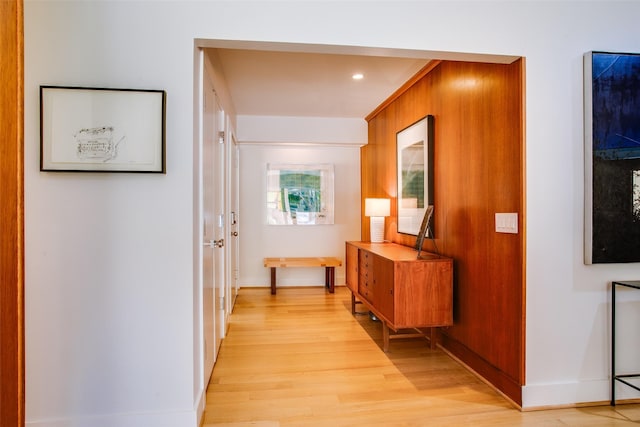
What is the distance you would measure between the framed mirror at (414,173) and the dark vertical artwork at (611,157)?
123 centimetres

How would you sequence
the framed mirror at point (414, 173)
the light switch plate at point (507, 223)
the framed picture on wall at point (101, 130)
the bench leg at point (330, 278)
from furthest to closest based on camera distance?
the bench leg at point (330, 278), the framed mirror at point (414, 173), the light switch plate at point (507, 223), the framed picture on wall at point (101, 130)

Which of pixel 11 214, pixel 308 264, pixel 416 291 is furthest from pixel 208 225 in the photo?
pixel 308 264

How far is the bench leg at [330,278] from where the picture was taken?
17.0ft

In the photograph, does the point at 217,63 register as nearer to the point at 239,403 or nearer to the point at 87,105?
the point at 87,105

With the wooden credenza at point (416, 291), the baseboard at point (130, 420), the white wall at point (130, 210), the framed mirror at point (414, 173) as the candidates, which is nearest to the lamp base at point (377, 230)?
the framed mirror at point (414, 173)

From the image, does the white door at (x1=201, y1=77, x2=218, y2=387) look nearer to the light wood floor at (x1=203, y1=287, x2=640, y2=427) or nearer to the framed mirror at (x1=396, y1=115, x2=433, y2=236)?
the light wood floor at (x1=203, y1=287, x2=640, y2=427)

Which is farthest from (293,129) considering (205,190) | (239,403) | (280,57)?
(239,403)

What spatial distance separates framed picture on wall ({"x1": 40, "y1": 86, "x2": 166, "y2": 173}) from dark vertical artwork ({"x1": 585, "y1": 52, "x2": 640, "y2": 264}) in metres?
2.42

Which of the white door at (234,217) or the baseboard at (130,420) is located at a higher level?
the white door at (234,217)

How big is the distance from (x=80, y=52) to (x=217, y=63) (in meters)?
1.26

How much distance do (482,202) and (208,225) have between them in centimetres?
186

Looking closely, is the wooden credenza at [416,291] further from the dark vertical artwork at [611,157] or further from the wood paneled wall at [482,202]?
the dark vertical artwork at [611,157]

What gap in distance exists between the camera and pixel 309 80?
11.7ft

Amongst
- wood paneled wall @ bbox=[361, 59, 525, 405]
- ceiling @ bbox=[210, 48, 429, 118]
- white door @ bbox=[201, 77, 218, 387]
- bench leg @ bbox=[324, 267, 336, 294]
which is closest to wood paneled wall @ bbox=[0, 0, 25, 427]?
white door @ bbox=[201, 77, 218, 387]
